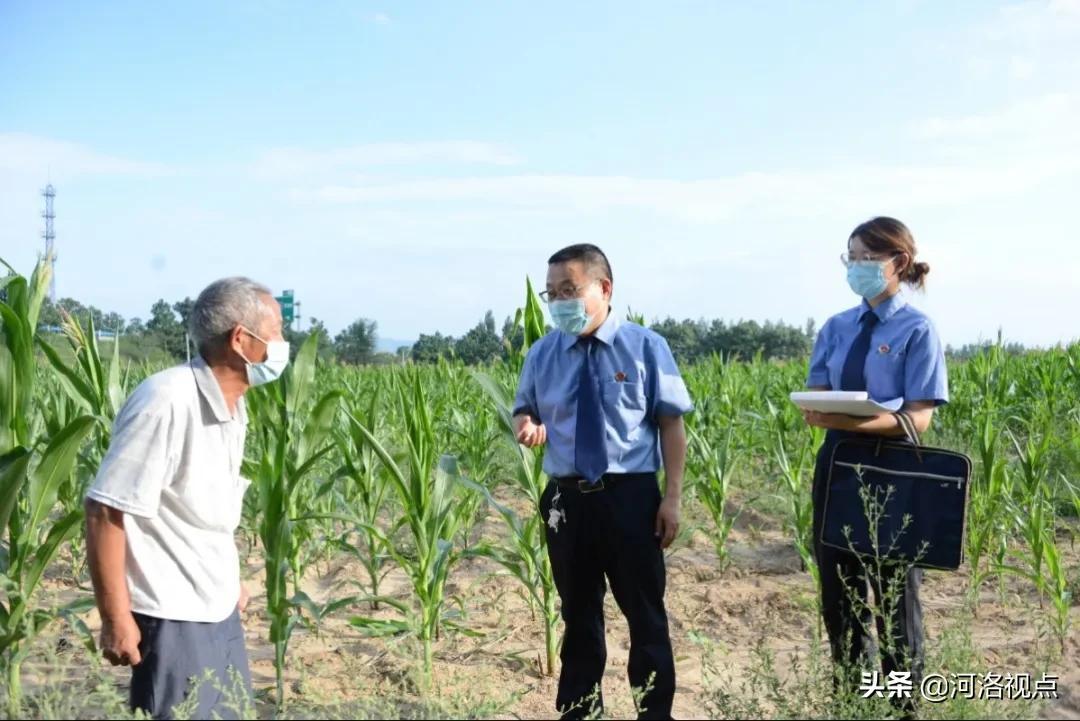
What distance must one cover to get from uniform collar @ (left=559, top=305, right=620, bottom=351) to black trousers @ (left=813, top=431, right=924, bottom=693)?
2.79 feet

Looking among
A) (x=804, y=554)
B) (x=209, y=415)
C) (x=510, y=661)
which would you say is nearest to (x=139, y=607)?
(x=209, y=415)

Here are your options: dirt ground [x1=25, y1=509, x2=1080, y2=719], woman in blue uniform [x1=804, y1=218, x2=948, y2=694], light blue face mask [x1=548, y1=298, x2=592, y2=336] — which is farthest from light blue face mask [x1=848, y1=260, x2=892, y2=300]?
dirt ground [x1=25, y1=509, x2=1080, y2=719]

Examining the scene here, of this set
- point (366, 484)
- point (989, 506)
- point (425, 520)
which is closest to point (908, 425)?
point (425, 520)

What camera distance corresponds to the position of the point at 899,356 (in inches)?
117

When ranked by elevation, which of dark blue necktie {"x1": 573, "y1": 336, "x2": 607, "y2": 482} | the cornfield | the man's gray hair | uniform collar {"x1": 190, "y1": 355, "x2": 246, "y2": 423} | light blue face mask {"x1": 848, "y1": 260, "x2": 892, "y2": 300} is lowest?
the cornfield

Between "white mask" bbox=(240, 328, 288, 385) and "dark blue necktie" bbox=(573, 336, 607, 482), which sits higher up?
"white mask" bbox=(240, 328, 288, 385)

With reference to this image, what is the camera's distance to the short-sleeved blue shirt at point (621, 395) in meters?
3.03

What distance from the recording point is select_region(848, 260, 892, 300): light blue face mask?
3.01 meters

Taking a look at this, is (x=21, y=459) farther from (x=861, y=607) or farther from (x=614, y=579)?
(x=861, y=607)

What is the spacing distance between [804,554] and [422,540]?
2089mm

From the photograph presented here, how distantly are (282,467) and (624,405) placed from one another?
1222mm

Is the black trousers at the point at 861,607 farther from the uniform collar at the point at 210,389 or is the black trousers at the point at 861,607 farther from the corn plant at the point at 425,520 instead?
the uniform collar at the point at 210,389

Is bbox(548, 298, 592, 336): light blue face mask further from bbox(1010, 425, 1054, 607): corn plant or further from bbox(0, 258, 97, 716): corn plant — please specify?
bbox(1010, 425, 1054, 607): corn plant

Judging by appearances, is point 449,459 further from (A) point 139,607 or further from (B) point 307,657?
(A) point 139,607
